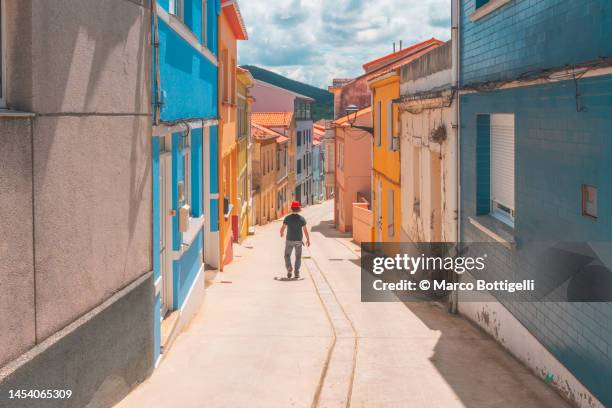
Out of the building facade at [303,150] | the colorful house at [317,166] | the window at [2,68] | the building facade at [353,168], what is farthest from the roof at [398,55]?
the colorful house at [317,166]

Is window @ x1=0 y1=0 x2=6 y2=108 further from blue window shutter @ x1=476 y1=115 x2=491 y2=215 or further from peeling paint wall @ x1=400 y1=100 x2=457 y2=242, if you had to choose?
peeling paint wall @ x1=400 y1=100 x2=457 y2=242

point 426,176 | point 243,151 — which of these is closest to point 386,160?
point 426,176

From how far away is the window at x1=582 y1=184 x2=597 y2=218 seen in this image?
600 centimetres

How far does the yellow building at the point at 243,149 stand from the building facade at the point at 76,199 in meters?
19.1

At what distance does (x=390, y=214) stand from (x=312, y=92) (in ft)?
266

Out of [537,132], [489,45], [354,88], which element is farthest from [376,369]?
[354,88]

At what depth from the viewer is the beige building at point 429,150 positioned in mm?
11523

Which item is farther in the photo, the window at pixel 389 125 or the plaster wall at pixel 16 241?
the window at pixel 389 125

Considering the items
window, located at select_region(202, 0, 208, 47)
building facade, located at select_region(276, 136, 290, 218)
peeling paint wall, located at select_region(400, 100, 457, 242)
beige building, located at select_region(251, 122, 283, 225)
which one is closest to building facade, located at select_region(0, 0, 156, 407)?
peeling paint wall, located at select_region(400, 100, 457, 242)

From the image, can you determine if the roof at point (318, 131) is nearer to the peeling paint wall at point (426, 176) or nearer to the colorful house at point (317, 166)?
the colorful house at point (317, 166)

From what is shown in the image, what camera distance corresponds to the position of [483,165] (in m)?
10.0

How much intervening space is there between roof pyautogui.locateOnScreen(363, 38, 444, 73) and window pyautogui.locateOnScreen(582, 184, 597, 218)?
2364 cm

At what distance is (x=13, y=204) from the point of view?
162 inches

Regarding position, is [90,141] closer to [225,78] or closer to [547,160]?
[547,160]
